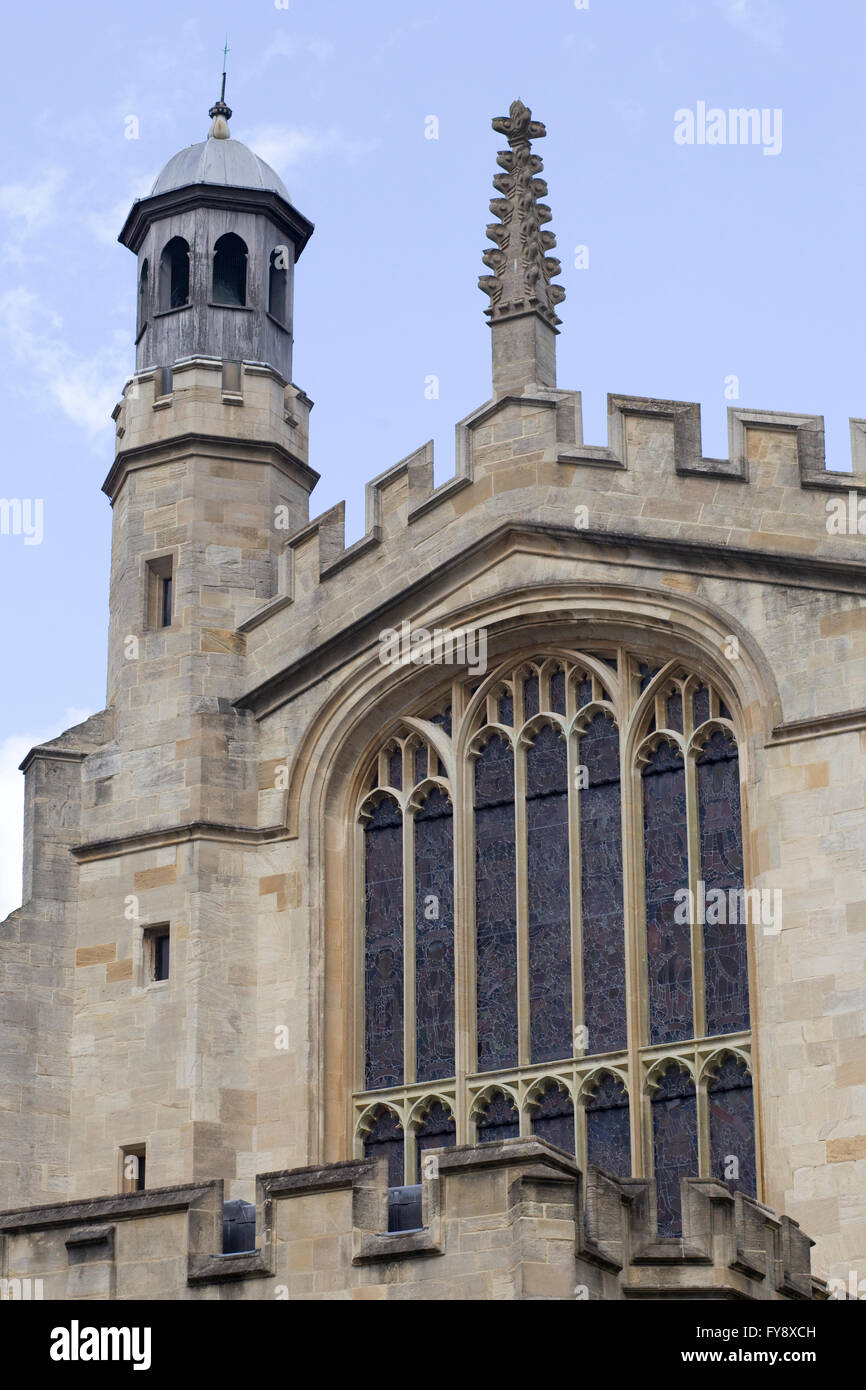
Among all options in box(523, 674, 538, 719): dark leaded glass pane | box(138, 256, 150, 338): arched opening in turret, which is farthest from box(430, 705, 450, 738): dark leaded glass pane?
box(138, 256, 150, 338): arched opening in turret

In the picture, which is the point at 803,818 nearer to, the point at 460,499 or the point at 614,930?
the point at 614,930

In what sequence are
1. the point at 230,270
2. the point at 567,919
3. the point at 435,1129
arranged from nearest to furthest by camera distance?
the point at 435,1129, the point at 567,919, the point at 230,270

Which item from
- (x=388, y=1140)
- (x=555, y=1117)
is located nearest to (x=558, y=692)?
(x=555, y=1117)

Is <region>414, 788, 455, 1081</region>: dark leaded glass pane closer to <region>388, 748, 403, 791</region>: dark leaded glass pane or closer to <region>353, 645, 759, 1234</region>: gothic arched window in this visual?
<region>353, 645, 759, 1234</region>: gothic arched window

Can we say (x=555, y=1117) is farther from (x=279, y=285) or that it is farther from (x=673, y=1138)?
(x=279, y=285)

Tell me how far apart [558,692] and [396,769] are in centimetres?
156

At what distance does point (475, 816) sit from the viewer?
2302cm

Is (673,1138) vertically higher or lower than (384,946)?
lower

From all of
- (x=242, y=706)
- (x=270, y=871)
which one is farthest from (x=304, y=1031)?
(x=242, y=706)

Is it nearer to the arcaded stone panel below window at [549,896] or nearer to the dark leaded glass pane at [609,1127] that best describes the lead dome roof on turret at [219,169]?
the arcaded stone panel below window at [549,896]

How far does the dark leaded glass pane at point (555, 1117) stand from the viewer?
2164 centimetres

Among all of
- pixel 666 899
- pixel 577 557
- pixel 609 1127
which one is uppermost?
pixel 577 557

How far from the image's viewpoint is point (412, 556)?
2359 centimetres

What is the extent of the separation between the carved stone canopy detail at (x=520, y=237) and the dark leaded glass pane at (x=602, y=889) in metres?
3.98
